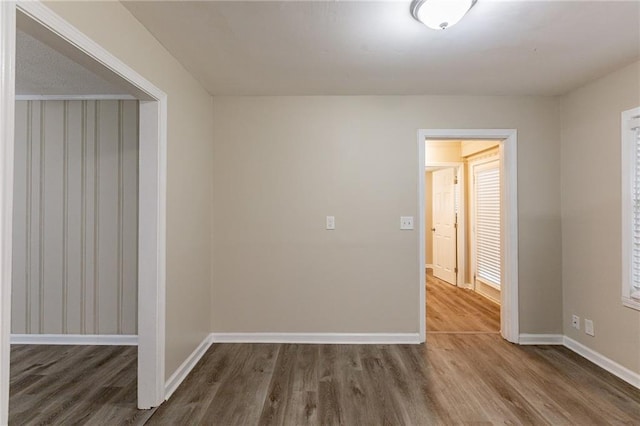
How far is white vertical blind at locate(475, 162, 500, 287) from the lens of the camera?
4266mm

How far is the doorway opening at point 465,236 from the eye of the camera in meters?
3.95

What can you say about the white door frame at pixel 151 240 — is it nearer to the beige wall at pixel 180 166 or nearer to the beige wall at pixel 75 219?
the beige wall at pixel 180 166

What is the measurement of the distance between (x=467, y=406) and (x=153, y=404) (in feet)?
6.80

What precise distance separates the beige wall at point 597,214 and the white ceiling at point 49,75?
382 cm

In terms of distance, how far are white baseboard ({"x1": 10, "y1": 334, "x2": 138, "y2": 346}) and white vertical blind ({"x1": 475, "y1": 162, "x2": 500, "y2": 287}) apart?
4.50 meters

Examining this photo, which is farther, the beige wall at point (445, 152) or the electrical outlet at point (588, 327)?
the beige wall at point (445, 152)

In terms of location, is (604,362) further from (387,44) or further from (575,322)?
(387,44)

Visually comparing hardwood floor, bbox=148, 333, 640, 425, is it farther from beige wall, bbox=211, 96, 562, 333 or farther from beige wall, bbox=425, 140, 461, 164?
beige wall, bbox=425, 140, 461, 164

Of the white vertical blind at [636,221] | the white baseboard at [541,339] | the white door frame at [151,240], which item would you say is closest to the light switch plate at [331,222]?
the white door frame at [151,240]

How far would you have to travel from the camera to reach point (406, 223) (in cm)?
304

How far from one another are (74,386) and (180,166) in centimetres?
180

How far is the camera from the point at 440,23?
1685 millimetres

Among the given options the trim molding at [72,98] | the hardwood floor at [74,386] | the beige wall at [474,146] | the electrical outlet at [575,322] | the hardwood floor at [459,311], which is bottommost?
the hardwood floor at [74,386]

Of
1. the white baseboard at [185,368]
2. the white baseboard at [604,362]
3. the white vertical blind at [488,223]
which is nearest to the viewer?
the white baseboard at [185,368]
